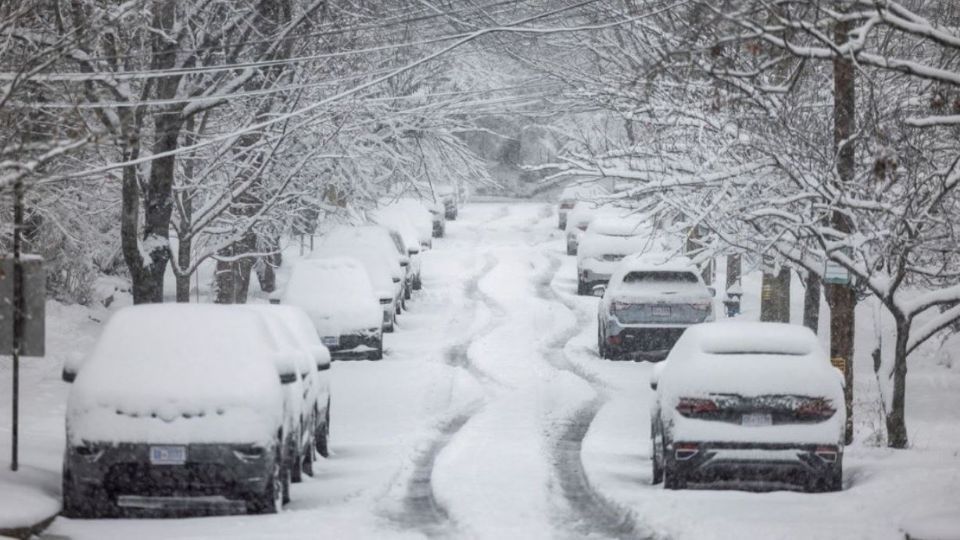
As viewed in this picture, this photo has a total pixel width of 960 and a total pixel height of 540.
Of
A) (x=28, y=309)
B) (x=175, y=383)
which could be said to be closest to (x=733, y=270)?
(x=28, y=309)

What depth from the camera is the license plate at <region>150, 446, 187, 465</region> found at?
11.9m

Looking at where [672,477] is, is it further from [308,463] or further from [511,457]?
[308,463]

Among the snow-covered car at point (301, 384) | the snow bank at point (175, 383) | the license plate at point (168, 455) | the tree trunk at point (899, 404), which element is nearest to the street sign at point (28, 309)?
the snow bank at point (175, 383)

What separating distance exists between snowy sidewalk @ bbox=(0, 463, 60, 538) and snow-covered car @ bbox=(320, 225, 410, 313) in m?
20.0

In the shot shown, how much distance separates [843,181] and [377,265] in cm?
1764

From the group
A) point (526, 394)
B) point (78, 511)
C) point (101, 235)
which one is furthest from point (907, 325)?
point (101, 235)

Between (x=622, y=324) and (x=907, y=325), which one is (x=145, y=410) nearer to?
(x=907, y=325)

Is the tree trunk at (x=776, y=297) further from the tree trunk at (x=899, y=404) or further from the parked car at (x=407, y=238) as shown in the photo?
the parked car at (x=407, y=238)

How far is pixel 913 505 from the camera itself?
1270 centimetres

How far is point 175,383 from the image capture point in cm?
1223

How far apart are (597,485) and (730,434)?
1.46 meters

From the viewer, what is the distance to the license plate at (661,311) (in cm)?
2622

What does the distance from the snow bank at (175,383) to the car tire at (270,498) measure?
1.38ft

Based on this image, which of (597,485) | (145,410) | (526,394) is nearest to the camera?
(145,410)
